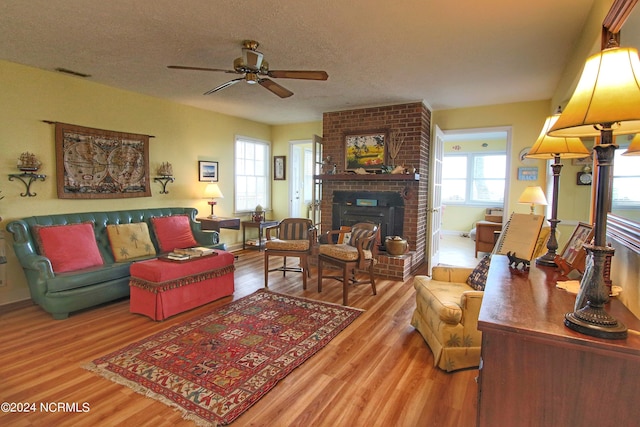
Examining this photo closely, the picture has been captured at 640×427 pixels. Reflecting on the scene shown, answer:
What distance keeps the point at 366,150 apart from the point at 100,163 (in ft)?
12.3

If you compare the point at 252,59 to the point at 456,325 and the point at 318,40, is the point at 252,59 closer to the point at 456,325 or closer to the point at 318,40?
the point at 318,40

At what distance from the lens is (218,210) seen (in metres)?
6.03

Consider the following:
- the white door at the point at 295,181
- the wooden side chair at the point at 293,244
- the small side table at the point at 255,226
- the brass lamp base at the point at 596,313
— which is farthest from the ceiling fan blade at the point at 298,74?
the white door at the point at 295,181

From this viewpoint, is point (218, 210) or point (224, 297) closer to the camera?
point (224, 297)

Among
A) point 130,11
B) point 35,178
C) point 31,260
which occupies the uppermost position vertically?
point 130,11

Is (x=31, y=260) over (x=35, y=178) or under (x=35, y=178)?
under

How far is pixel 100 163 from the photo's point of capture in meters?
4.29

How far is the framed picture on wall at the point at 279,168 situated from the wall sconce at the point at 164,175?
2417 millimetres

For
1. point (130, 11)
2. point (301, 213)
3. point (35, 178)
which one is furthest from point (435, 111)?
point (35, 178)

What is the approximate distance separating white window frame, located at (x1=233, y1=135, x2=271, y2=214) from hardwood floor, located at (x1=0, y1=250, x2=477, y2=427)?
3.43m

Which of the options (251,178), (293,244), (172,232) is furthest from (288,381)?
(251,178)

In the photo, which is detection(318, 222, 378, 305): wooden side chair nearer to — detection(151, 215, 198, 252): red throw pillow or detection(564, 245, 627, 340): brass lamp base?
detection(151, 215, 198, 252): red throw pillow

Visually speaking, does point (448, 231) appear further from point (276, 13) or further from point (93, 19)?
point (93, 19)

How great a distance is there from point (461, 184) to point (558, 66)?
5751 millimetres
